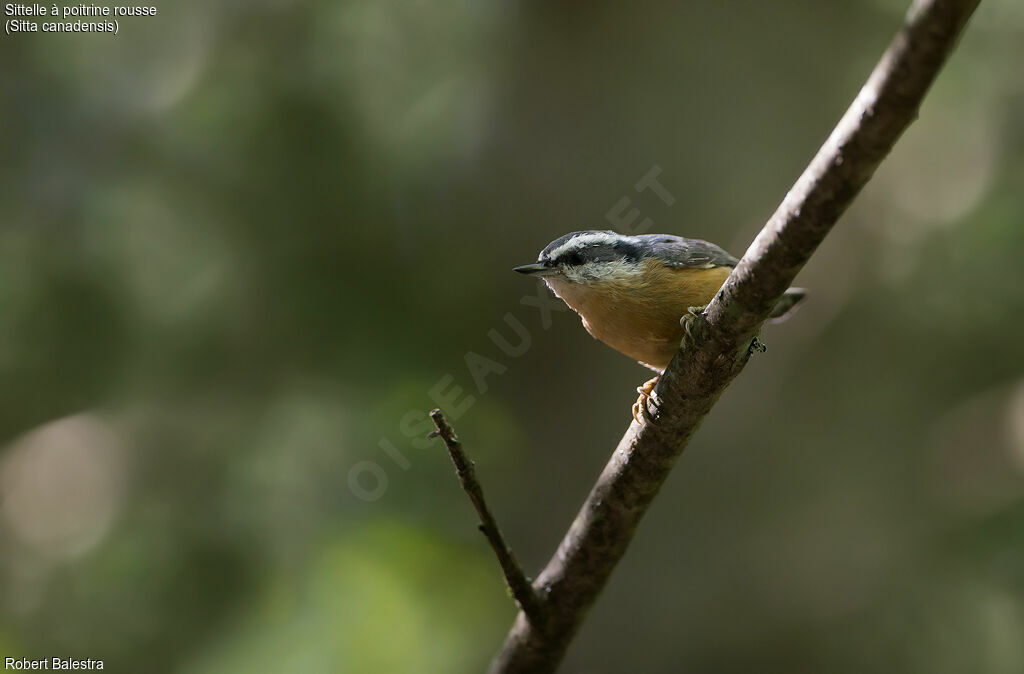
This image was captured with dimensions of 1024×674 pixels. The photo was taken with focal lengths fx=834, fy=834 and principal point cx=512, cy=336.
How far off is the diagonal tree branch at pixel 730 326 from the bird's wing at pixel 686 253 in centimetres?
96

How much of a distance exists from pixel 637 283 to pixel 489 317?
1.63 meters

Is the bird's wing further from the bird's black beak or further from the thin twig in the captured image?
the thin twig

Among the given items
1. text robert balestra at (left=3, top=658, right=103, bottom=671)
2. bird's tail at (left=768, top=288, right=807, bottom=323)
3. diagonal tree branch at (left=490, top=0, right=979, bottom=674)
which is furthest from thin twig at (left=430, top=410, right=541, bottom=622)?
text robert balestra at (left=3, top=658, right=103, bottom=671)

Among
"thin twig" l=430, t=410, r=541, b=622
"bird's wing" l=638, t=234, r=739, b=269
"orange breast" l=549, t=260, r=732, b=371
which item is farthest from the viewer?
"bird's wing" l=638, t=234, r=739, b=269

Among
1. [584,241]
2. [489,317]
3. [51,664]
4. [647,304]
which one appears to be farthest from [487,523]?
[51,664]

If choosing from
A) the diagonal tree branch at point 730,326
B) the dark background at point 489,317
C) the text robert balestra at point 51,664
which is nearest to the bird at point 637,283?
the diagonal tree branch at point 730,326

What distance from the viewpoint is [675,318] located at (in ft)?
9.51

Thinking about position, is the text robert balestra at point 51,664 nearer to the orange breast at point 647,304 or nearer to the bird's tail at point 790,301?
the orange breast at point 647,304

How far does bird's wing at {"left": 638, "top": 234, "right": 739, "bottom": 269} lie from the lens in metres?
3.14

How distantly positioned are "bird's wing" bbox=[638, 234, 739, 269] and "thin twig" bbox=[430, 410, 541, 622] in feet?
4.14

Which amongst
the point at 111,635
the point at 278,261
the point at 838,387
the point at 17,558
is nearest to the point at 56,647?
the point at 111,635

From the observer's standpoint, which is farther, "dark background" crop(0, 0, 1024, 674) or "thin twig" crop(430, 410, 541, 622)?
"dark background" crop(0, 0, 1024, 674)

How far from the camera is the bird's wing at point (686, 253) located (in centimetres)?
314

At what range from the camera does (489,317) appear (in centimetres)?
452
